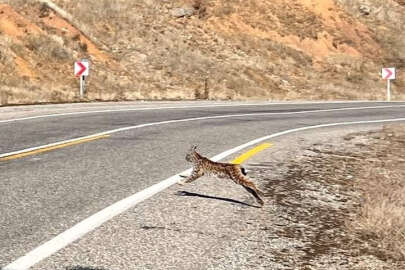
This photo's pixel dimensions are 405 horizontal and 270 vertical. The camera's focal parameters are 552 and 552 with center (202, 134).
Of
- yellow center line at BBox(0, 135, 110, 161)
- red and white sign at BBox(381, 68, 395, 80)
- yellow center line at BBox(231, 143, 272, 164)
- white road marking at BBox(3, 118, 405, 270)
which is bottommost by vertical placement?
white road marking at BBox(3, 118, 405, 270)

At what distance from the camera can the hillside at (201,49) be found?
26047mm

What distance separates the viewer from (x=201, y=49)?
36.4 metres

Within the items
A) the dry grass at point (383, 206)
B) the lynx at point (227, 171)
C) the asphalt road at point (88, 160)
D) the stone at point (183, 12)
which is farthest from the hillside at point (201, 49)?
the lynx at point (227, 171)

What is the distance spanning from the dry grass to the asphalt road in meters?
2.37

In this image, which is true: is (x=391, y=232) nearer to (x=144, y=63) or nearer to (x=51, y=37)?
(x=51, y=37)

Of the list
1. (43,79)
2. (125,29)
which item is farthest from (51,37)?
(125,29)

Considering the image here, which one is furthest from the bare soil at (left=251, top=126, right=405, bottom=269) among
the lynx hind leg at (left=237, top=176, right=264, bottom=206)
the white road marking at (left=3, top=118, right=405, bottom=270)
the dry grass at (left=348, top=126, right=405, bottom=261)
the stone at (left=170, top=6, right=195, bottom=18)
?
the stone at (left=170, top=6, right=195, bottom=18)

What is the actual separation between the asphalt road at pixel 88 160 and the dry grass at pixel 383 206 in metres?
2.37

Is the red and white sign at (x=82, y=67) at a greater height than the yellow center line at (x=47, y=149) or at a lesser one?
greater

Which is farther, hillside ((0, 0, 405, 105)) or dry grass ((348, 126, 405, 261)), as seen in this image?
hillside ((0, 0, 405, 105))

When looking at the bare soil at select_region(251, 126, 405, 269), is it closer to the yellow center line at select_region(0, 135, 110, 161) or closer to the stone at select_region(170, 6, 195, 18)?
the yellow center line at select_region(0, 135, 110, 161)

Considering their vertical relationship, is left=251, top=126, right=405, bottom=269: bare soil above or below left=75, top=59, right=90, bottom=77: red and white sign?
below

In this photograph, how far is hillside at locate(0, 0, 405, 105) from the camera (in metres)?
26.0

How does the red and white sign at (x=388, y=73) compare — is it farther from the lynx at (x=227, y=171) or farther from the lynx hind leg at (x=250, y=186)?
the lynx hind leg at (x=250, y=186)
